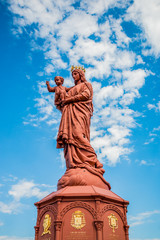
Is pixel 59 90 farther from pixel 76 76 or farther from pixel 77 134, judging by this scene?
pixel 77 134

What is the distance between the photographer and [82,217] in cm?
806

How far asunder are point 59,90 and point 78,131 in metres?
3.08

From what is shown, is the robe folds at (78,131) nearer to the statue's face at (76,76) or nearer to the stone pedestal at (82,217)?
the statue's face at (76,76)

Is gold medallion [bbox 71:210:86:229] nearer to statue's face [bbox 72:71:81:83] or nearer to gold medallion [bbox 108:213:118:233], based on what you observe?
gold medallion [bbox 108:213:118:233]

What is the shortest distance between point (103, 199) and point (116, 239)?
4.64 ft

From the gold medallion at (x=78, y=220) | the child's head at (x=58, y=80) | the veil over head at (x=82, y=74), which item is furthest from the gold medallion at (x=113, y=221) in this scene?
the child's head at (x=58, y=80)

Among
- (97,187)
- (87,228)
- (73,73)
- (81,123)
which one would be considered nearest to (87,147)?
(81,123)

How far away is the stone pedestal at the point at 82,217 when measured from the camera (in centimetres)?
784

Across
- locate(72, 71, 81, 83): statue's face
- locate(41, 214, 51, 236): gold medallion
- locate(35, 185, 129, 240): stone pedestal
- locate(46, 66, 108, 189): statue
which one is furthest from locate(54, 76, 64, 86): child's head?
locate(41, 214, 51, 236): gold medallion

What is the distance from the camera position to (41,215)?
9031 millimetres

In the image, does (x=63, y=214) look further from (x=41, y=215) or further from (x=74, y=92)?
(x=74, y=92)

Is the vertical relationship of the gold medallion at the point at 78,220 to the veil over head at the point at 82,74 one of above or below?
below

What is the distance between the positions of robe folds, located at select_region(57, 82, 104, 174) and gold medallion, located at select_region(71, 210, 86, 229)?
2.38m

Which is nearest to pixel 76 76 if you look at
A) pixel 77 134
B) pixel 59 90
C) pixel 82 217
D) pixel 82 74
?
pixel 82 74
